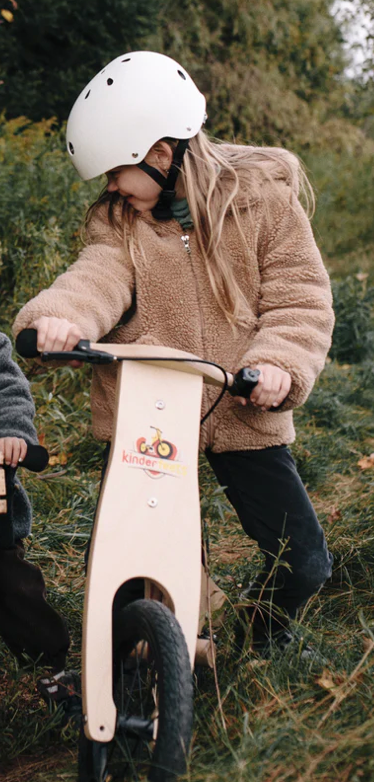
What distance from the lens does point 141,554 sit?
2.09 m

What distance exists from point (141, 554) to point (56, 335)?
586 mm

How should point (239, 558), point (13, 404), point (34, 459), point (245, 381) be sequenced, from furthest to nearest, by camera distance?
point (239, 558)
point (13, 404)
point (34, 459)
point (245, 381)

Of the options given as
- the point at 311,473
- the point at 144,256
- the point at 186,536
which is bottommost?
the point at 311,473

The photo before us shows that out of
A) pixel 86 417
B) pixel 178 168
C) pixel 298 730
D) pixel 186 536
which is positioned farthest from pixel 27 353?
pixel 86 417

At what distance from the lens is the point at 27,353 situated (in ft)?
7.16

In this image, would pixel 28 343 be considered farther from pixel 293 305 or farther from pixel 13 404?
pixel 293 305

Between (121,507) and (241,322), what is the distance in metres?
0.78

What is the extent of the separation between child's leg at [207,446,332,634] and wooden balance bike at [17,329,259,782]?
0.42 metres

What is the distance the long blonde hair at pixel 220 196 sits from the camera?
2541mm

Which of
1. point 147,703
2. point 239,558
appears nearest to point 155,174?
point 147,703

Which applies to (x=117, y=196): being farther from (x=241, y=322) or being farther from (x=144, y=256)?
(x=241, y=322)

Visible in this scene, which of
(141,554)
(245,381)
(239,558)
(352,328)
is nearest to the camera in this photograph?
(141,554)

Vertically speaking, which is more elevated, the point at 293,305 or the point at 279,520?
the point at 293,305

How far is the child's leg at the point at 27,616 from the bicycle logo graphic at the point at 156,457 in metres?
0.68
